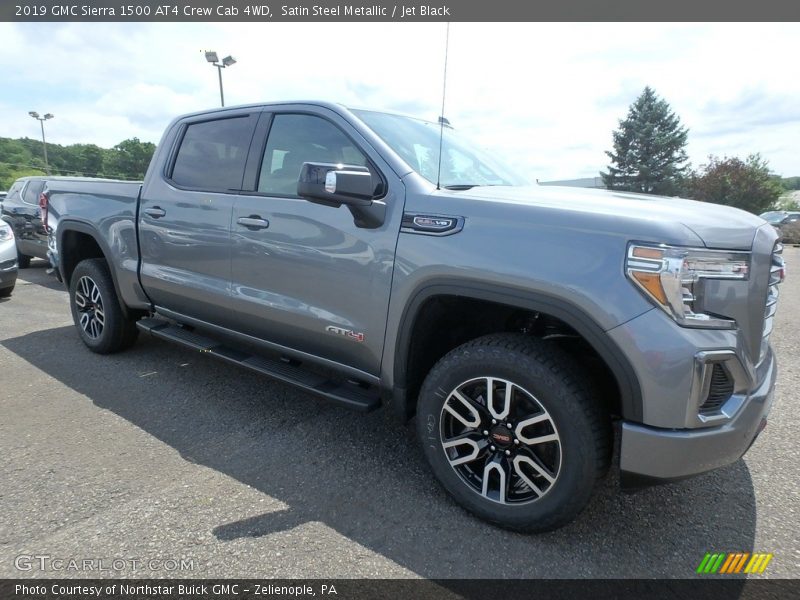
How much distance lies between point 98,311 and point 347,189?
334cm

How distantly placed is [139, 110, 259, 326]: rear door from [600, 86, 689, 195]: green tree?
43462 mm

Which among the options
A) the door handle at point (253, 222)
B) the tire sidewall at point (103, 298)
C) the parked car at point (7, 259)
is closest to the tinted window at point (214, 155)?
the door handle at point (253, 222)

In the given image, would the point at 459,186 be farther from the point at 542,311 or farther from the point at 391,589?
the point at 391,589

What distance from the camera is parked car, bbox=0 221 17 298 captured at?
7.08 meters

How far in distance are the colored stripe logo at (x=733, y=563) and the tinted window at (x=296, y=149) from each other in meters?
2.50

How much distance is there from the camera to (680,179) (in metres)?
42.8

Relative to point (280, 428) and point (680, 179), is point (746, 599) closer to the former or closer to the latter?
point (280, 428)

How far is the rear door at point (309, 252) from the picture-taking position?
2.63m

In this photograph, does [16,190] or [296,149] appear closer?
[296,149]

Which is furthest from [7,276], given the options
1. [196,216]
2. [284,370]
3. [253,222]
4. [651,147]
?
[651,147]

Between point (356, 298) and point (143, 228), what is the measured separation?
2295 millimetres

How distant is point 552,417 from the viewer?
2141 mm

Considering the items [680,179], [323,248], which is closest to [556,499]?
[323,248]

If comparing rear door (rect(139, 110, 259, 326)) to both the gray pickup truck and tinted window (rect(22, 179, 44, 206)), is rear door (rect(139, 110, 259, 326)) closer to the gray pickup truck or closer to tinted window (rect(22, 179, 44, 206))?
the gray pickup truck
